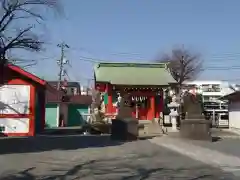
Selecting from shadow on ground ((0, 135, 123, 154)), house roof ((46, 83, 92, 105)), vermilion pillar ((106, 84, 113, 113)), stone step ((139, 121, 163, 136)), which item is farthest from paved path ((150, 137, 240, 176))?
house roof ((46, 83, 92, 105))

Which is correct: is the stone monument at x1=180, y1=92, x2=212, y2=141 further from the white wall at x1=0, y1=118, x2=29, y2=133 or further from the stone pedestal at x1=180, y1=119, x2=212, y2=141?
the white wall at x1=0, y1=118, x2=29, y2=133

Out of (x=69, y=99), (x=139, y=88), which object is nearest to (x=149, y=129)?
(x=139, y=88)

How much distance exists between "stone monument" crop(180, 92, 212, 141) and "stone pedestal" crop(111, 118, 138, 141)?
2.37 meters

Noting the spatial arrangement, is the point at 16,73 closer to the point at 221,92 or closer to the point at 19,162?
the point at 19,162

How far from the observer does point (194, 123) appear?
71.6 ft

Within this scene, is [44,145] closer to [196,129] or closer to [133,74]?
[196,129]

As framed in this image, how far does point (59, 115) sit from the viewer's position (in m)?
52.3

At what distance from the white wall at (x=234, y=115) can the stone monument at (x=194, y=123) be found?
1814cm

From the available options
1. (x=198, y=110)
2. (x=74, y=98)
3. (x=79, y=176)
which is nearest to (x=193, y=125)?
(x=198, y=110)

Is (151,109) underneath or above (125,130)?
above

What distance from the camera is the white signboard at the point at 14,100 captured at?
26.6 m

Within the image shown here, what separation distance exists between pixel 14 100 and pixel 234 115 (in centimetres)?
2249

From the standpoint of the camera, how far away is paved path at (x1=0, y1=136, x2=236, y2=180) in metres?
10.4

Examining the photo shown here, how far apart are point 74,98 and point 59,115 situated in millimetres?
10364
